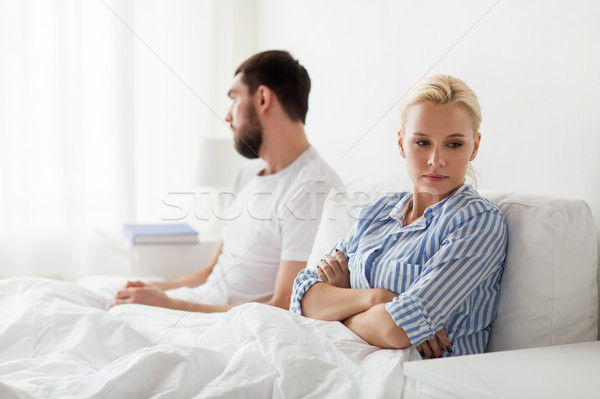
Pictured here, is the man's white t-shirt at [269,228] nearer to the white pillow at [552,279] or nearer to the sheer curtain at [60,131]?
the white pillow at [552,279]

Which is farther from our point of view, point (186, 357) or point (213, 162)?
point (213, 162)

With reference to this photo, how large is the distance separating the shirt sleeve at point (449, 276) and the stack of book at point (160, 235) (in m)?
1.43

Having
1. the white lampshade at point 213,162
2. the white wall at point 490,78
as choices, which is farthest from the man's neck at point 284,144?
the white lampshade at point 213,162

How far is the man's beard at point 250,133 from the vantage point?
2051mm

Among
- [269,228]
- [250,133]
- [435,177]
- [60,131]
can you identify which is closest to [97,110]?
[60,131]

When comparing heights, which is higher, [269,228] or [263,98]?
[263,98]

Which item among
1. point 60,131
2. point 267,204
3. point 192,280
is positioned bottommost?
point 192,280

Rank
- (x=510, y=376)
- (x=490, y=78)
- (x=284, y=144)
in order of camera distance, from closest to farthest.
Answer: (x=510, y=376) → (x=490, y=78) → (x=284, y=144)

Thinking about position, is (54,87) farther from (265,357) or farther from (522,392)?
(522,392)

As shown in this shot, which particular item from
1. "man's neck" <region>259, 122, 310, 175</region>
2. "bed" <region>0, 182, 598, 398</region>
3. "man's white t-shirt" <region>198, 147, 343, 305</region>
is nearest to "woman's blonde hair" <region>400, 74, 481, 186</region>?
"bed" <region>0, 182, 598, 398</region>

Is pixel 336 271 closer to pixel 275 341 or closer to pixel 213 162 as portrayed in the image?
pixel 275 341

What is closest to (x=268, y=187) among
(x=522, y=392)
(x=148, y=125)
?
(x=522, y=392)

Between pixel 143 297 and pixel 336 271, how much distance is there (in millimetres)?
662

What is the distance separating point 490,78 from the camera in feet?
5.17
